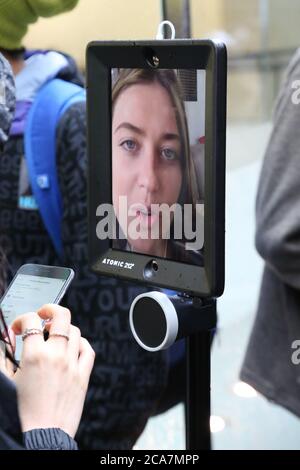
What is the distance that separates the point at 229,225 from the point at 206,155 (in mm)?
436

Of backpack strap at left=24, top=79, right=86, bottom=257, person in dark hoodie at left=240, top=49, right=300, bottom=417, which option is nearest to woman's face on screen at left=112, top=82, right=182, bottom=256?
backpack strap at left=24, top=79, right=86, bottom=257

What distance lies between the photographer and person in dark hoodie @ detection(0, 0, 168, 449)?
1092 mm

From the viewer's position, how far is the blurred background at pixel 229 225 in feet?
3.86

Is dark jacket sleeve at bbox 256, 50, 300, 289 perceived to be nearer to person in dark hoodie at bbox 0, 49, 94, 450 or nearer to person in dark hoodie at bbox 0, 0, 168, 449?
person in dark hoodie at bbox 0, 0, 168, 449

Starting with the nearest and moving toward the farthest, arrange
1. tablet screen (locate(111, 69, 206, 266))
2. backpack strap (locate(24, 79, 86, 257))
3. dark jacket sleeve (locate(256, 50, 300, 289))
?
tablet screen (locate(111, 69, 206, 266))
backpack strap (locate(24, 79, 86, 257))
dark jacket sleeve (locate(256, 50, 300, 289))

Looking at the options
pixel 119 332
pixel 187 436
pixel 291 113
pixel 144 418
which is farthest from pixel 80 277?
pixel 291 113

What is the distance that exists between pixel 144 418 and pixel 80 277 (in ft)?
1.23

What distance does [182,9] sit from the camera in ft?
3.88

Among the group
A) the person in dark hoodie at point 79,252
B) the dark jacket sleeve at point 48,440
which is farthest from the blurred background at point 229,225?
the dark jacket sleeve at point 48,440

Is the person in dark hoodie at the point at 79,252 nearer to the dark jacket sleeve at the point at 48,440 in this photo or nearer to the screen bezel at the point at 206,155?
the screen bezel at the point at 206,155

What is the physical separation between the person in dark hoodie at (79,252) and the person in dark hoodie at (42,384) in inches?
8.7

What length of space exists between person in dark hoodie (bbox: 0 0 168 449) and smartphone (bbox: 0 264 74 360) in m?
0.14

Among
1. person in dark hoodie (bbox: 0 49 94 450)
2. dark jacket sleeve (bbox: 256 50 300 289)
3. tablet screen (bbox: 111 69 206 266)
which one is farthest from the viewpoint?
dark jacket sleeve (bbox: 256 50 300 289)

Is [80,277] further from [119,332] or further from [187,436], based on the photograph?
[187,436]
